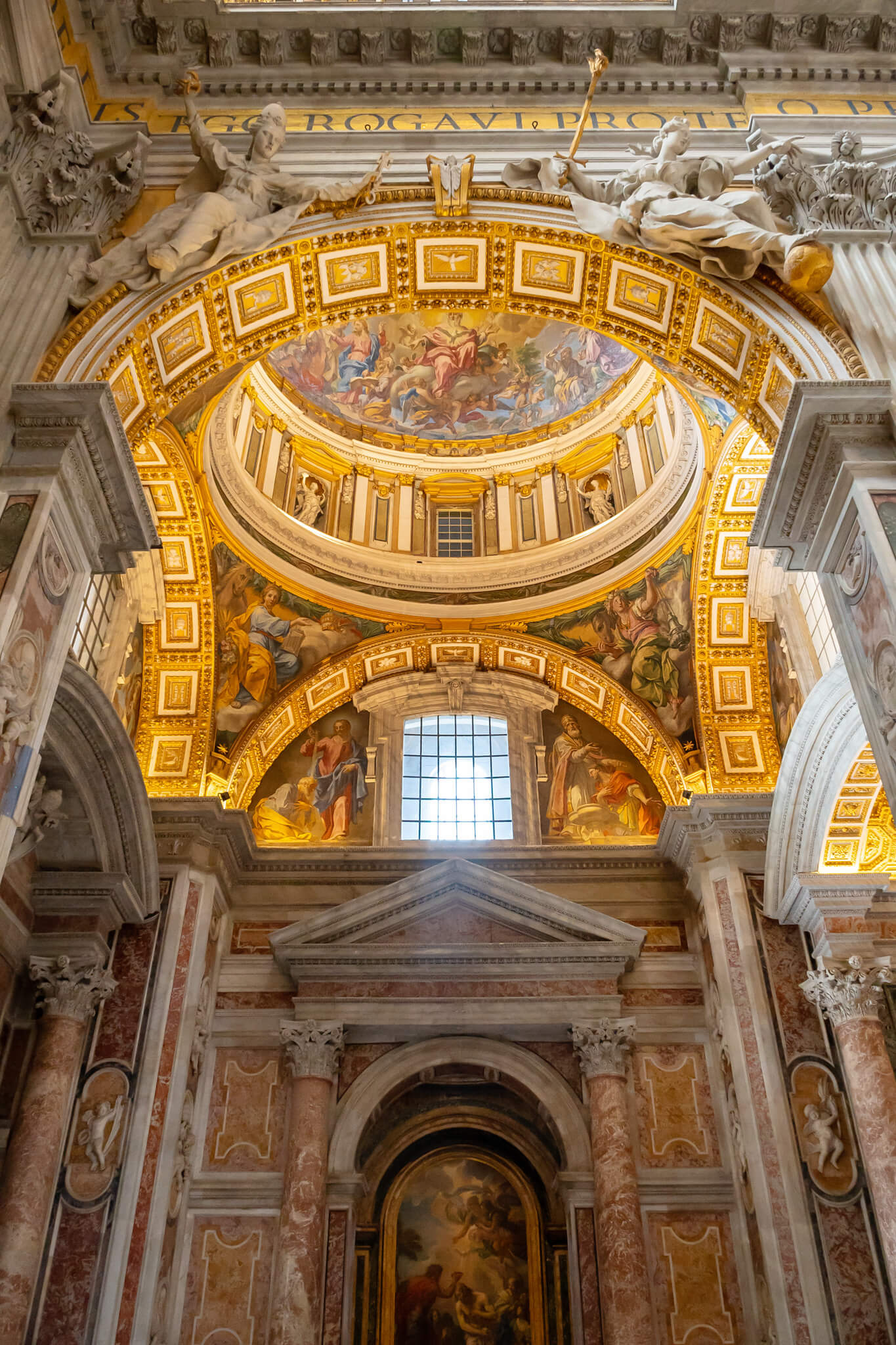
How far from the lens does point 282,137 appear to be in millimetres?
10836

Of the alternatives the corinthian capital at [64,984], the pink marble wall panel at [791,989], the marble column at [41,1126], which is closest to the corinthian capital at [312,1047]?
the marble column at [41,1126]

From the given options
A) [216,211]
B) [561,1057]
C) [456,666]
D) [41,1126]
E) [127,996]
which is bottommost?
[41,1126]

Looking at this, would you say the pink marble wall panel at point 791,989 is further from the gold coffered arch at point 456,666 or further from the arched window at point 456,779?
the arched window at point 456,779

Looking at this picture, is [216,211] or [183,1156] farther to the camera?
[183,1156]

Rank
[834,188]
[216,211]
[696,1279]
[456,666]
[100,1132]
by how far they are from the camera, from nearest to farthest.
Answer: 1. [834,188]
2. [216,211]
3. [100,1132]
4. [696,1279]
5. [456,666]

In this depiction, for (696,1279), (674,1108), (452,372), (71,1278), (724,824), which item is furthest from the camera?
(452,372)

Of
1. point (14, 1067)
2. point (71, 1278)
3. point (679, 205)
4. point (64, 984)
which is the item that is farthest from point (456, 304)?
point (71, 1278)

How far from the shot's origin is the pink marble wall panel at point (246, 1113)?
12.6 m

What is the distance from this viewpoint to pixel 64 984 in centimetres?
1171

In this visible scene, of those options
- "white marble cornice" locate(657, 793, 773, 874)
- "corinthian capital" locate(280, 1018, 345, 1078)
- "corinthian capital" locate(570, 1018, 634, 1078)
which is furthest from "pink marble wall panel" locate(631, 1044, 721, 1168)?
"corinthian capital" locate(280, 1018, 345, 1078)

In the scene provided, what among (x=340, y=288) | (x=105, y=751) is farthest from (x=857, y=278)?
(x=105, y=751)

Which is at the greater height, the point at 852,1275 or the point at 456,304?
the point at 456,304

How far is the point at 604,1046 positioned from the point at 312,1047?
338cm

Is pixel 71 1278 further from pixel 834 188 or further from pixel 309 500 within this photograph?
pixel 834 188
